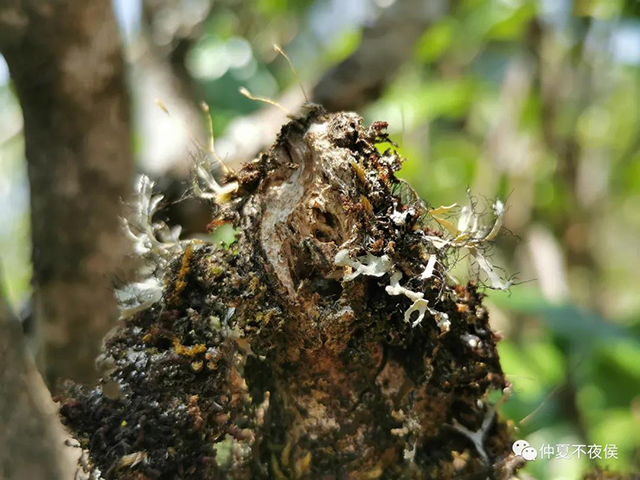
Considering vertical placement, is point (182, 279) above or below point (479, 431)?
above

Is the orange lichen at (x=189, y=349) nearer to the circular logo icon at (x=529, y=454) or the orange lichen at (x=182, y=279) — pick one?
the orange lichen at (x=182, y=279)

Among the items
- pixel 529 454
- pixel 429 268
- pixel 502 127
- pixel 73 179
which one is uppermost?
pixel 502 127

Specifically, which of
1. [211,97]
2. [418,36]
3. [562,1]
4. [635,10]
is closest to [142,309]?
[418,36]

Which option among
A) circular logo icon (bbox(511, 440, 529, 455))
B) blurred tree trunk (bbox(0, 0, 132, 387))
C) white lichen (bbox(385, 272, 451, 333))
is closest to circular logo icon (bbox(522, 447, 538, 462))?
circular logo icon (bbox(511, 440, 529, 455))

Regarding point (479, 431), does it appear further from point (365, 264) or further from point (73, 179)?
point (73, 179)

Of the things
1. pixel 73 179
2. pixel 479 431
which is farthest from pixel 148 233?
pixel 73 179

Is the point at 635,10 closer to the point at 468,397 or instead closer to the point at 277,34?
the point at 468,397

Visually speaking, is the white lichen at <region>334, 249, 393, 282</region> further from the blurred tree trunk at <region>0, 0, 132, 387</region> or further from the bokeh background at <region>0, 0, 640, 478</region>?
the blurred tree trunk at <region>0, 0, 132, 387</region>
